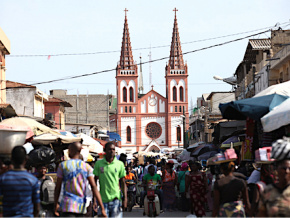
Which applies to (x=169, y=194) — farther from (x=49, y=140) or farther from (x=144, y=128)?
(x=144, y=128)

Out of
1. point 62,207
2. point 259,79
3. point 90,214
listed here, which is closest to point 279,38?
point 259,79

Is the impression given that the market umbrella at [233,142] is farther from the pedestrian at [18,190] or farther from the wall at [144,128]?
the wall at [144,128]

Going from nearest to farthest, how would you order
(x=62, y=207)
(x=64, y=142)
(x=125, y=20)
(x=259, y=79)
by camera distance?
(x=62, y=207)
(x=64, y=142)
(x=259, y=79)
(x=125, y=20)

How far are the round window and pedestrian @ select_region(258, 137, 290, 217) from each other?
96091 millimetres

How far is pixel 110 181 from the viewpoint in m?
8.51

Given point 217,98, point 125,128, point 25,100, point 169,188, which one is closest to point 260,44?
point 25,100

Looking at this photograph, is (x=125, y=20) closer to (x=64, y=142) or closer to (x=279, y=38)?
(x=279, y=38)

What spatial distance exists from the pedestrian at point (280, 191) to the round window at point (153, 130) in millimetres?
96091

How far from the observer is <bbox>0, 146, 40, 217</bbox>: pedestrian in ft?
19.7

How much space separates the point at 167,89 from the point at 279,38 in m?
71.5

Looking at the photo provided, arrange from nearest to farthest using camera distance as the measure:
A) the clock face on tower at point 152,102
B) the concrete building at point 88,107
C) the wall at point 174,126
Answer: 1. the concrete building at point 88,107
2. the wall at point 174,126
3. the clock face on tower at point 152,102

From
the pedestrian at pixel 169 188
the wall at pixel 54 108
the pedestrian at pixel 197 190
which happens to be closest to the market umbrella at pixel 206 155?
the pedestrian at pixel 169 188

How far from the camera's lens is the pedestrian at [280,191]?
5219 millimetres

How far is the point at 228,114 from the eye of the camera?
40.7 ft
